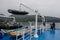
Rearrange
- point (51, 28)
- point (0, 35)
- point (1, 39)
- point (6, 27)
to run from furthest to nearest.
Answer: point (51, 28), point (6, 27), point (0, 35), point (1, 39)

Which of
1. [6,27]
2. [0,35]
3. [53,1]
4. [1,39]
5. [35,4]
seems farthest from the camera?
[53,1]

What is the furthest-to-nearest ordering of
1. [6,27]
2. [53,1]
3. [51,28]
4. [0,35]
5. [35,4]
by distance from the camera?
1. [51,28]
2. [53,1]
3. [35,4]
4. [6,27]
5. [0,35]

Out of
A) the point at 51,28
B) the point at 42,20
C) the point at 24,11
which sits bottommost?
the point at 51,28

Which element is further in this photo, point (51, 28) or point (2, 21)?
point (51, 28)

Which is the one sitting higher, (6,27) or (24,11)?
(24,11)

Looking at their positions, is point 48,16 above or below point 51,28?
above

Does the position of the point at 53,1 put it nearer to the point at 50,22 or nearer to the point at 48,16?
the point at 48,16

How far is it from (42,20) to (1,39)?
3193 mm

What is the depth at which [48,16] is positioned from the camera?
7578mm

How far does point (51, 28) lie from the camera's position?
8477 millimetres

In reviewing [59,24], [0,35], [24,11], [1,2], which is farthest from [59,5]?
[0,35]

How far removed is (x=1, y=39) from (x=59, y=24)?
4.82 meters

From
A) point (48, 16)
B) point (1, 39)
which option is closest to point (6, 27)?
point (1, 39)

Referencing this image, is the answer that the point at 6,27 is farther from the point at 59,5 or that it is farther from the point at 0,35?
the point at 59,5
